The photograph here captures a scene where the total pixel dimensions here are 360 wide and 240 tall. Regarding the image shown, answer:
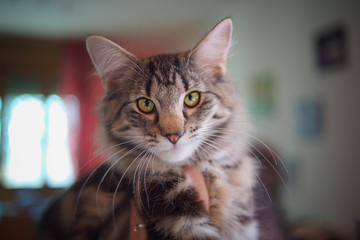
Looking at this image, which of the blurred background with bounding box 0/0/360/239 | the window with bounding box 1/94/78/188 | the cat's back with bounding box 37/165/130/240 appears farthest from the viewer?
the blurred background with bounding box 0/0/360/239

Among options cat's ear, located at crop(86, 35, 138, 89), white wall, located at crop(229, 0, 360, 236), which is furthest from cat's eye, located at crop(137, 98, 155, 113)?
white wall, located at crop(229, 0, 360, 236)

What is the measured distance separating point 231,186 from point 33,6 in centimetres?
235

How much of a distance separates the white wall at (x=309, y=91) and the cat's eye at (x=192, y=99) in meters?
0.81

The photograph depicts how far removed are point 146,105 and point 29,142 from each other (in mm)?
1203

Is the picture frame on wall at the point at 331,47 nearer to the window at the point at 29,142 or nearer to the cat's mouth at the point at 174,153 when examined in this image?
the cat's mouth at the point at 174,153

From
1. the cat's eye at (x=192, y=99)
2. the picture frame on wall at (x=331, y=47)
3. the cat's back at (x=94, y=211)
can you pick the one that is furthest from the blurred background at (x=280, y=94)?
the cat's eye at (x=192, y=99)

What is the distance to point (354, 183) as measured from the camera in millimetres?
1663

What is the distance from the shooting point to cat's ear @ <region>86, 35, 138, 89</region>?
1.80 feet

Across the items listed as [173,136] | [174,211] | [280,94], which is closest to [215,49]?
[173,136]

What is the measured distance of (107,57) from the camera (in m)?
0.60

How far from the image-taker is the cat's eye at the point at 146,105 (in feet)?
2.02

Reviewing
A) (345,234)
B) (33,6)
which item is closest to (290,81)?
(345,234)

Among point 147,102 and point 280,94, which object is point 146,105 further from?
point 280,94

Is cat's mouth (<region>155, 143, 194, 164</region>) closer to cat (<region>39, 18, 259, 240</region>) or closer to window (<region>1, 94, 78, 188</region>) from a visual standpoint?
cat (<region>39, 18, 259, 240</region>)
